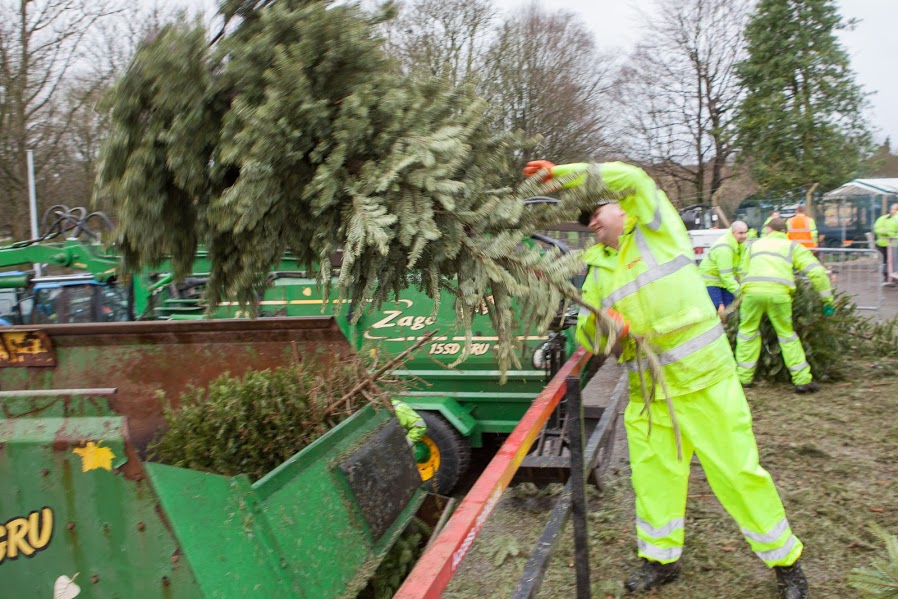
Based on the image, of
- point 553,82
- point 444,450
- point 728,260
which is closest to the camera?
point 444,450

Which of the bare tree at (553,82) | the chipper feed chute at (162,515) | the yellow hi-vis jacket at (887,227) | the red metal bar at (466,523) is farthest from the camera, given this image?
the bare tree at (553,82)

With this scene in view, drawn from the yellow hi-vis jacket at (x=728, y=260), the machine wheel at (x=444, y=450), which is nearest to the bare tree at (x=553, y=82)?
the yellow hi-vis jacket at (x=728, y=260)

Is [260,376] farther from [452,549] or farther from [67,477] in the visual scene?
[452,549]

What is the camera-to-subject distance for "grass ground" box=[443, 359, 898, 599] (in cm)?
307

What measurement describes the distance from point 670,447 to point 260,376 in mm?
1782

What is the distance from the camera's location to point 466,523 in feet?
5.17

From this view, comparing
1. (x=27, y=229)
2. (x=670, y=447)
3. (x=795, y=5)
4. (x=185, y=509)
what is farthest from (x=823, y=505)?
(x=795, y=5)

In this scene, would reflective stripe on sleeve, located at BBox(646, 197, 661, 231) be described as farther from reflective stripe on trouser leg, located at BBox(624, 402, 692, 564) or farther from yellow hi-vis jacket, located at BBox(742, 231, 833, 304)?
yellow hi-vis jacket, located at BBox(742, 231, 833, 304)

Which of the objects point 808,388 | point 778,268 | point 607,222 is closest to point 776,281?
point 778,268

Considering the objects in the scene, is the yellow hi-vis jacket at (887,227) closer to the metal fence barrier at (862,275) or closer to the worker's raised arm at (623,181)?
the metal fence barrier at (862,275)

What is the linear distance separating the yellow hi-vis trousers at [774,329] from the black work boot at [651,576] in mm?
3515

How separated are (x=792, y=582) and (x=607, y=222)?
164 cm

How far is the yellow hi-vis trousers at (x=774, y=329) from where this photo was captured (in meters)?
6.09

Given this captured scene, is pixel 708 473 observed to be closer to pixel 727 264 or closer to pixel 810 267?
pixel 810 267
